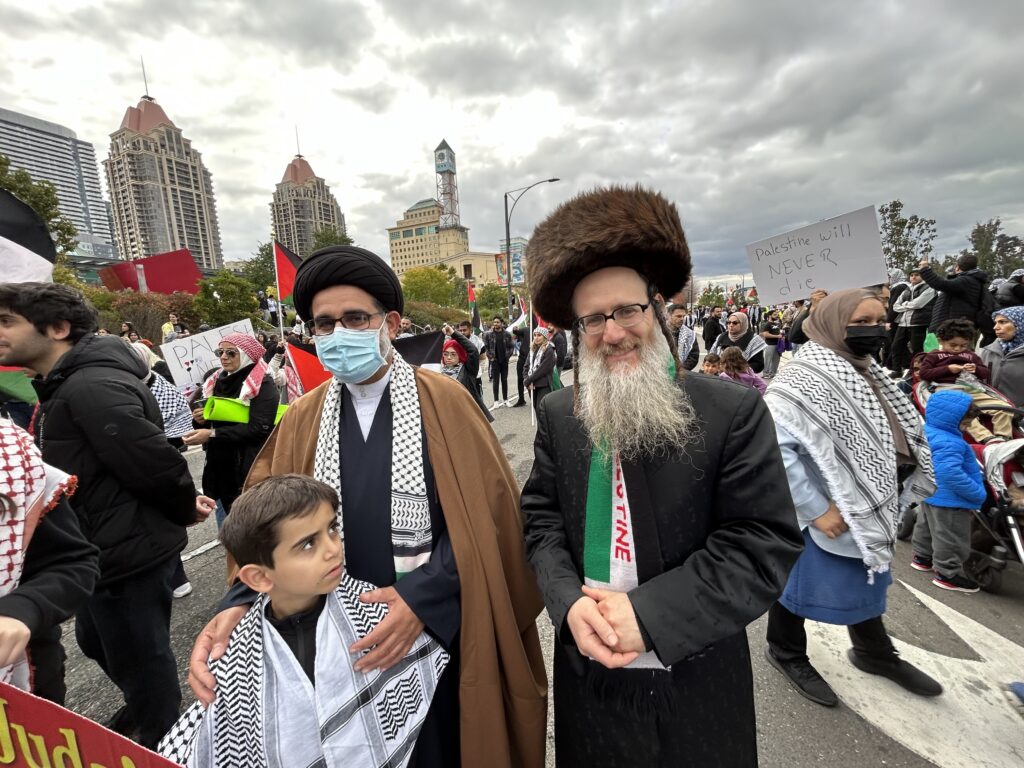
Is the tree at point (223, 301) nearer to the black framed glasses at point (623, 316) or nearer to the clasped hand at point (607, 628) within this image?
the black framed glasses at point (623, 316)

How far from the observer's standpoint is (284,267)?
13.9 ft

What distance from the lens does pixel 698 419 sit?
1.28m

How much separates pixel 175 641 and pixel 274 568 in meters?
2.58

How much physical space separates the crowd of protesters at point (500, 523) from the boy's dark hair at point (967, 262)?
6314 mm

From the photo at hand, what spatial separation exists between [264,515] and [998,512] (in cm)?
416

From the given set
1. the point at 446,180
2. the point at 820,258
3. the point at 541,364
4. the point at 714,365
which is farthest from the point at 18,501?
the point at 446,180

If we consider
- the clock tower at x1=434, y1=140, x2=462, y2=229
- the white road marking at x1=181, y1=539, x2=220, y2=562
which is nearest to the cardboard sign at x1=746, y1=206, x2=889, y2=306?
the white road marking at x1=181, y1=539, x2=220, y2=562

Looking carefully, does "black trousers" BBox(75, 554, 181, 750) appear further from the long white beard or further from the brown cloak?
the long white beard

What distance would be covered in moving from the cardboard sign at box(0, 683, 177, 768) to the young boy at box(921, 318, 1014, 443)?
4513 mm

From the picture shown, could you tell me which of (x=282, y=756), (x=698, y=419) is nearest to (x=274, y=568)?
(x=282, y=756)

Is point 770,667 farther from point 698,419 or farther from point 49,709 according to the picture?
point 49,709

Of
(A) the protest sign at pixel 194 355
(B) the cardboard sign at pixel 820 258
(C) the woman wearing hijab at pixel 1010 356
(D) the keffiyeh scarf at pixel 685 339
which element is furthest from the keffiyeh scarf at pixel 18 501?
(C) the woman wearing hijab at pixel 1010 356

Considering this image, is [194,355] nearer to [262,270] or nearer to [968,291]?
[968,291]

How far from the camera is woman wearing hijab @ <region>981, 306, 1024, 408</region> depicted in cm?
417
